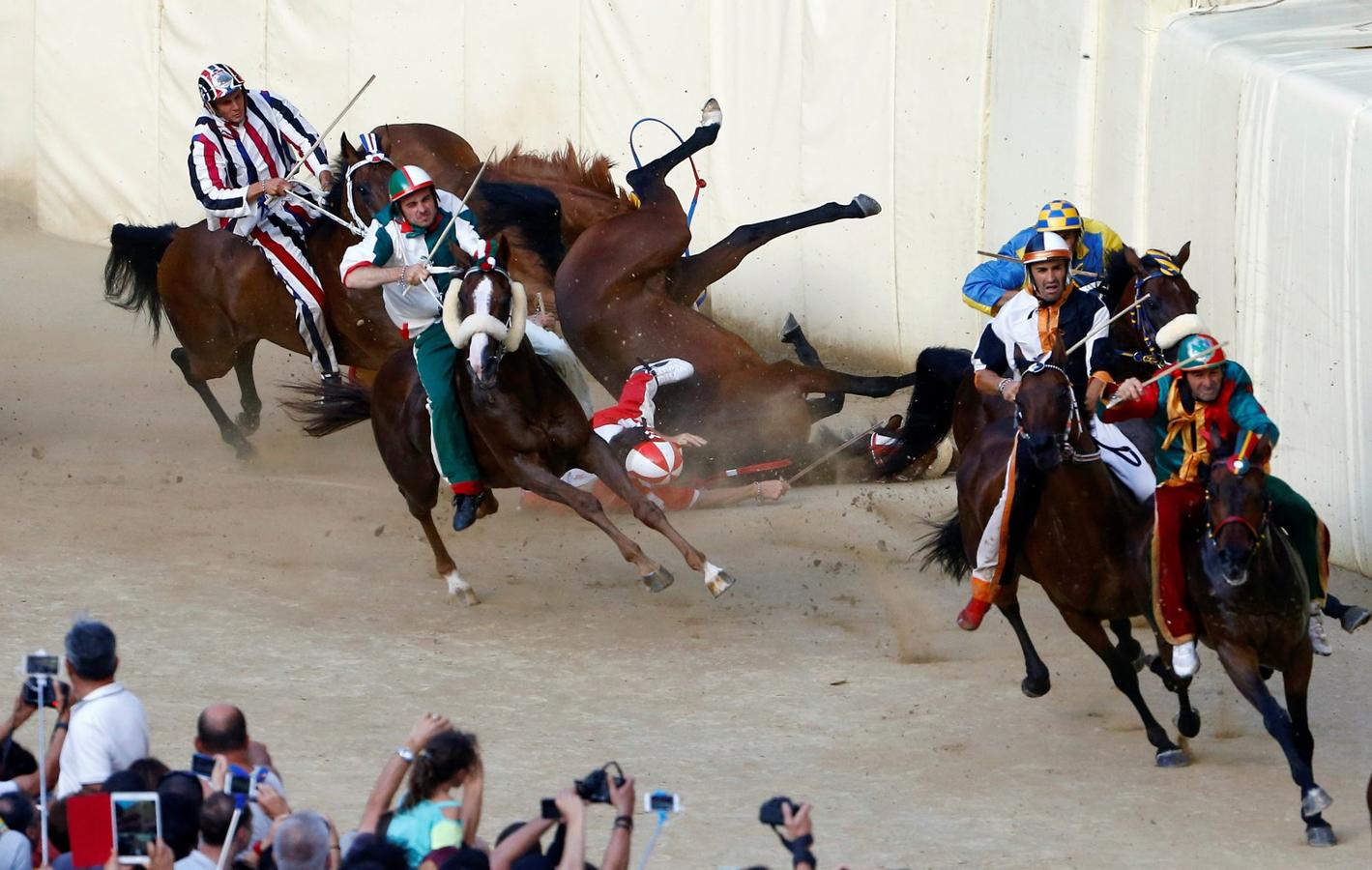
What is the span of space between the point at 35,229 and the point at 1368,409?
14.0 meters

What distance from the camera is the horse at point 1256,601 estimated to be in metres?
5.98

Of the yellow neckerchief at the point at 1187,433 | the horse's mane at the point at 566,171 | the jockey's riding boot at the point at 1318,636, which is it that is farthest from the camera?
the horse's mane at the point at 566,171

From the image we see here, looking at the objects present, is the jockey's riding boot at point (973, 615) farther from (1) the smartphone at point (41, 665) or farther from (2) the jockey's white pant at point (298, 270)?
(2) the jockey's white pant at point (298, 270)

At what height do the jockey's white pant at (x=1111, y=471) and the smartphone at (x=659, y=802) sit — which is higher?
the smartphone at (x=659, y=802)

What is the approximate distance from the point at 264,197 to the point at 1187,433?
633cm

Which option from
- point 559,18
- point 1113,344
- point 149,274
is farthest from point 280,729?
point 559,18

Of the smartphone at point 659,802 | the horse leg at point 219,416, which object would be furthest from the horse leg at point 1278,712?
the horse leg at point 219,416

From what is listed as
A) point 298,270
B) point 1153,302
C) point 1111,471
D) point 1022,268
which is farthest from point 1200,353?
point 298,270

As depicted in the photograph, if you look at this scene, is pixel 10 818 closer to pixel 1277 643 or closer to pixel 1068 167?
pixel 1277 643

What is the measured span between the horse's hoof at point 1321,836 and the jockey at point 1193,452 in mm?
678

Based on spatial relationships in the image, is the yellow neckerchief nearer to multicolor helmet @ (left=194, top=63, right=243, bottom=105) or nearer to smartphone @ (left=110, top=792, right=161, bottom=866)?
smartphone @ (left=110, top=792, right=161, bottom=866)

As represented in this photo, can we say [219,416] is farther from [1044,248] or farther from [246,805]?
[246,805]

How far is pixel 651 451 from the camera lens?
34.0 ft

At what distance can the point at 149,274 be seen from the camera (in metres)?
12.6
